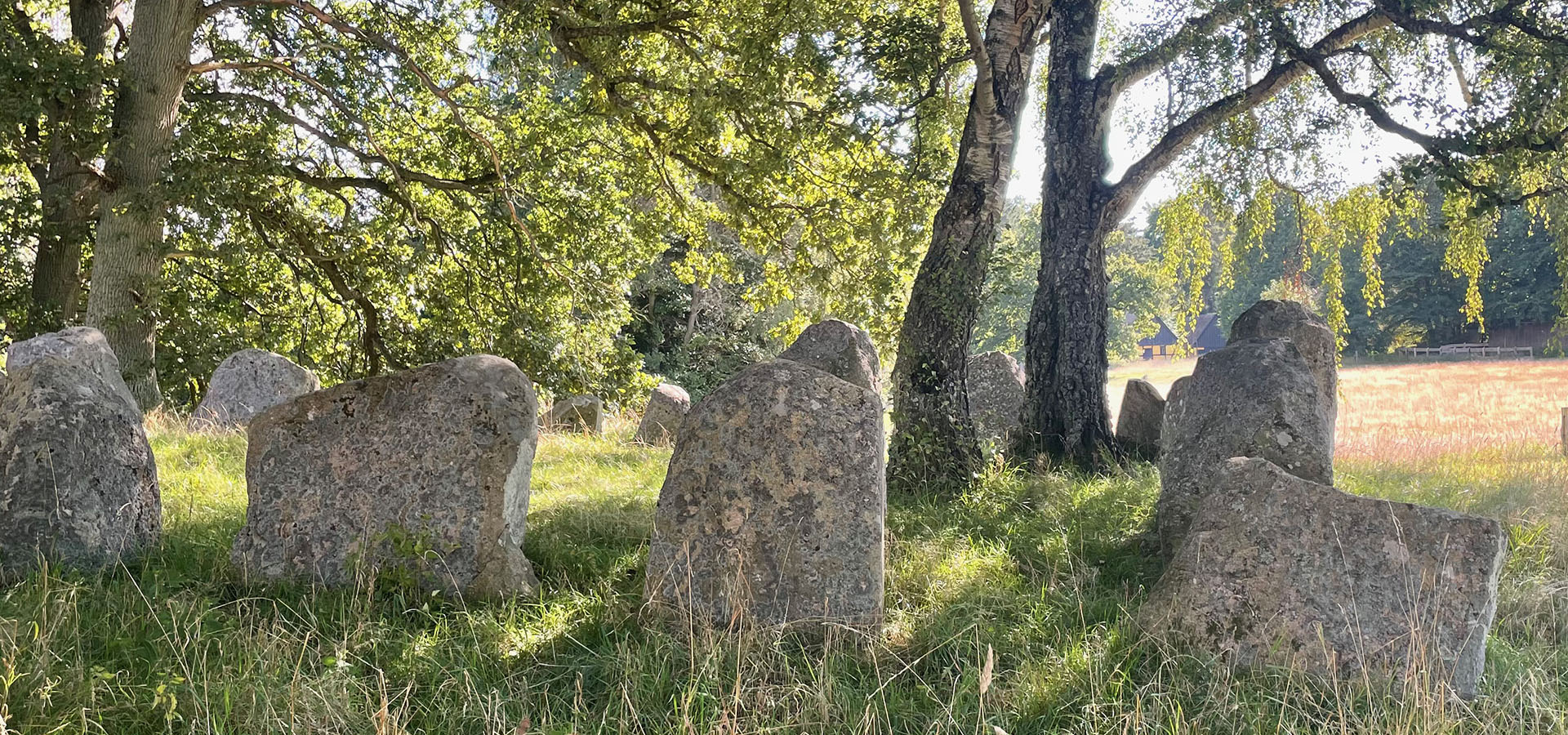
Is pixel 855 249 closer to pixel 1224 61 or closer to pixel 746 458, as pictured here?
pixel 1224 61

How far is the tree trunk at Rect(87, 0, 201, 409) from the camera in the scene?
466 inches

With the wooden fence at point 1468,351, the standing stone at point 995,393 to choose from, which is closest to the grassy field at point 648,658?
the standing stone at point 995,393

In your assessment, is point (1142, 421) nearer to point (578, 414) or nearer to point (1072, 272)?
point (1072, 272)

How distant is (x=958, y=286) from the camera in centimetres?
942

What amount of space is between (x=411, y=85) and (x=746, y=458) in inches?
406

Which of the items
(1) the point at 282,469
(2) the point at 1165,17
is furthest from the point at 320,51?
(2) the point at 1165,17

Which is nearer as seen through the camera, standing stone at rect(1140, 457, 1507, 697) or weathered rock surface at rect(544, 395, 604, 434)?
standing stone at rect(1140, 457, 1507, 697)

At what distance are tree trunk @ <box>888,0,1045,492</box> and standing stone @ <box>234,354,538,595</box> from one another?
425 centimetres

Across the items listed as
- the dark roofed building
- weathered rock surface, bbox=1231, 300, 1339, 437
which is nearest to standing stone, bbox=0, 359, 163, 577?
weathered rock surface, bbox=1231, 300, 1339, 437

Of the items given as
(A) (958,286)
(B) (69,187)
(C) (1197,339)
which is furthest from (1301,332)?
(C) (1197,339)

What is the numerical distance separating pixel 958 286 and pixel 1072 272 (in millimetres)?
2144

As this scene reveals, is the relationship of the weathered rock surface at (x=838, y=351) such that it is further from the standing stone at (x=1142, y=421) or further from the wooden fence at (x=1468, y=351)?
the wooden fence at (x=1468, y=351)

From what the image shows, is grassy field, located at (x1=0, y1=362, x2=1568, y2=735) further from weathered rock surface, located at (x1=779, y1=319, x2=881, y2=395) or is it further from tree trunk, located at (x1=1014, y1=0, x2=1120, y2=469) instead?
tree trunk, located at (x1=1014, y1=0, x2=1120, y2=469)

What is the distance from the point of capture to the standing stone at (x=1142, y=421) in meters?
11.2
